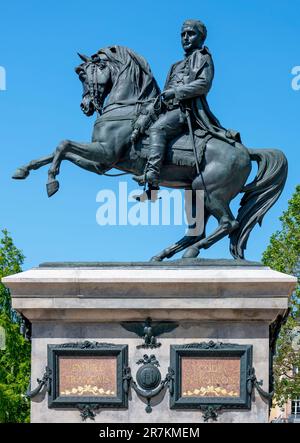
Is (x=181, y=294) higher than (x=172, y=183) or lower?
lower

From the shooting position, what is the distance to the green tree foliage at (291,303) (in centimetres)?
3538

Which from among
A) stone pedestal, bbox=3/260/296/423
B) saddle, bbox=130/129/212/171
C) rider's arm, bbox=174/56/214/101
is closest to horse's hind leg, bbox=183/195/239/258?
saddle, bbox=130/129/212/171

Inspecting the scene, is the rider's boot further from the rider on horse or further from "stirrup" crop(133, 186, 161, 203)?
"stirrup" crop(133, 186, 161, 203)

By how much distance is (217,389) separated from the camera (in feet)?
46.9

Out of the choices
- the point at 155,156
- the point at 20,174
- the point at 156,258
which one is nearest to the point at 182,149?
the point at 155,156

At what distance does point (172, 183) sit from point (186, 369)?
276cm

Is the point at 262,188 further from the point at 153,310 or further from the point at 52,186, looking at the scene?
the point at 52,186

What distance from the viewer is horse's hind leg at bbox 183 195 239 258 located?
1537cm

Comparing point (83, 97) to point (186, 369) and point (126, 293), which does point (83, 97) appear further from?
point (186, 369)

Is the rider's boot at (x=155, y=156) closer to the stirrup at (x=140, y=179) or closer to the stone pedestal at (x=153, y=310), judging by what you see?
the stirrup at (x=140, y=179)

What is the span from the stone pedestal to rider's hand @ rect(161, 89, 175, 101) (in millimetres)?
2550

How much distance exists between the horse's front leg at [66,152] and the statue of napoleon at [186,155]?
14 millimetres

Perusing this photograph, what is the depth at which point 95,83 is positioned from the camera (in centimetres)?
1619

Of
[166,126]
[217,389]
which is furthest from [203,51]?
[217,389]
